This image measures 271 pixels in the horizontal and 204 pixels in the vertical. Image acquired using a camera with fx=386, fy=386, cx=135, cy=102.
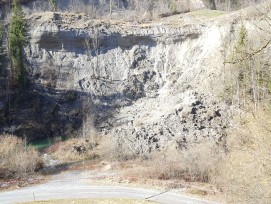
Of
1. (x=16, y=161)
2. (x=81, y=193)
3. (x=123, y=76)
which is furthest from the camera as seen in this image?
(x=123, y=76)

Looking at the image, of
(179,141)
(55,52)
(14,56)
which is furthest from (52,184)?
(55,52)

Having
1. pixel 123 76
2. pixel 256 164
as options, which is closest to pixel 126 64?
pixel 123 76

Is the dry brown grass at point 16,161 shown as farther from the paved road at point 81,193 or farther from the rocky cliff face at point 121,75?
the rocky cliff face at point 121,75

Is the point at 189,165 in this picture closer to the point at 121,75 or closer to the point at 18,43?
the point at 121,75

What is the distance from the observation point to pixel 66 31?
5972 centimetres

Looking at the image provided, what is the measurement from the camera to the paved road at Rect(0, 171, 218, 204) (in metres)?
25.3

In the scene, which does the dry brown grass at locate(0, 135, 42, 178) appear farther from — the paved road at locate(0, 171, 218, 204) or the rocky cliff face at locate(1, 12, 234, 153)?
the rocky cliff face at locate(1, 12, 234, 153)

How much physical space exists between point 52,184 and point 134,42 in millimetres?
34655

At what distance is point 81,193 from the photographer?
26.7 meters

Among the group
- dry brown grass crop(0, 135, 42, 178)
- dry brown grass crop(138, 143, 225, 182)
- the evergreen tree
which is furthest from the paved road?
the evergreen tree

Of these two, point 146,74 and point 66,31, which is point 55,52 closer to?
point 66,31

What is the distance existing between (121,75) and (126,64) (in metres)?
1.99

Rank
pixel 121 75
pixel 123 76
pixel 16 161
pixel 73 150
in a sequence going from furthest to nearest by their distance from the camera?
pixel 121 75
pixel 123 76
pixel 73 150
pixel 16 161

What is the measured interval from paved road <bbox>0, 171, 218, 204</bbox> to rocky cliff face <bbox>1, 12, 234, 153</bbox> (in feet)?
46.1
